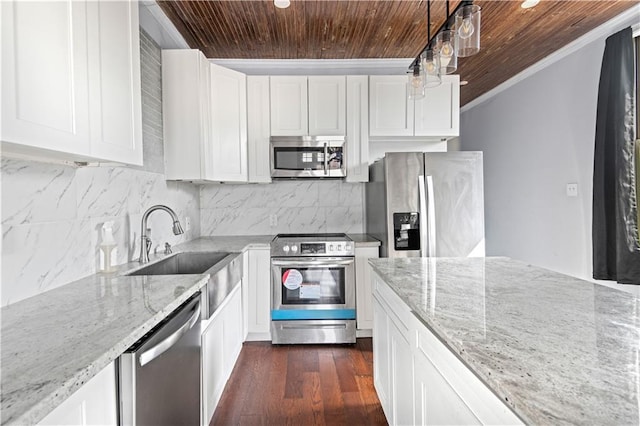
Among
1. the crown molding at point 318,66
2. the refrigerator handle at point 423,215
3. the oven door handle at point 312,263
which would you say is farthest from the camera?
the crown molding at point 318,66

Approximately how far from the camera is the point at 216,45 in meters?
3.13

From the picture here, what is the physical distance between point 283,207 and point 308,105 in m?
1.07

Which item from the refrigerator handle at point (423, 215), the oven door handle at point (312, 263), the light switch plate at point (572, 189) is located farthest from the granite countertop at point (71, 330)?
the light switch plate at point (572, 189)

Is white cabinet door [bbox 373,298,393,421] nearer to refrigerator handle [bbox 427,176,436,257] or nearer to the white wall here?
refrigerator handle [bbox 427,176,436,257]

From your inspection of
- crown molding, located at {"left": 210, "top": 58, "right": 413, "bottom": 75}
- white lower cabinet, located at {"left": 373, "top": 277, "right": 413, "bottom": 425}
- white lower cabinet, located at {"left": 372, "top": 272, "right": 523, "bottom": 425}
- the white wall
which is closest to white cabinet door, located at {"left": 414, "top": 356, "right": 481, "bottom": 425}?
white lower cabinet, located at {"left": 372, "top": 272, "right": 523, "bottom": 425}

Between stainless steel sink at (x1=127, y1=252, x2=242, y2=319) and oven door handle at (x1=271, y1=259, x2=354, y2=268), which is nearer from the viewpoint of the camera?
stainless steel sink at (x1=127, y1=252, x2=242, y2=319)

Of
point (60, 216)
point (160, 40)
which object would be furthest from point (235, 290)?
point (160, 40)

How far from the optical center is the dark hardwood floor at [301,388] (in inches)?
80.3

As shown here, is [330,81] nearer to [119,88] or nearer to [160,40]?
[160,40]

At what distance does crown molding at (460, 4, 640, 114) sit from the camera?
2.62 m

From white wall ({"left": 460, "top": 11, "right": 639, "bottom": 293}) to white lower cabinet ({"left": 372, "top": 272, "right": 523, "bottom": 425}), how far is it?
2.29 metres

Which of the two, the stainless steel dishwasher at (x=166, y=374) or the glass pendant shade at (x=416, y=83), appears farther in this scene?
the glass pendant shade at (x=416, y=83)

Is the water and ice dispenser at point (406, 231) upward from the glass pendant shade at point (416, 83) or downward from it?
downward

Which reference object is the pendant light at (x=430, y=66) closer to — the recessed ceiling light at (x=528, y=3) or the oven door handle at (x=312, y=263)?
the recessed ceiling light at (x=528, y=3)
